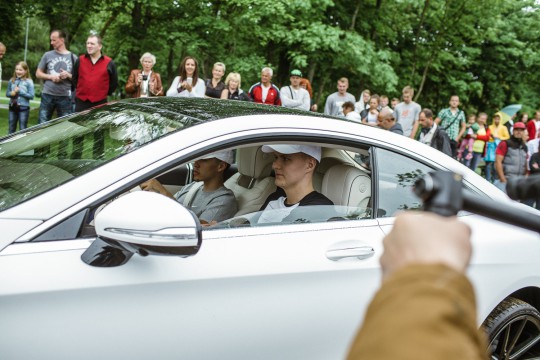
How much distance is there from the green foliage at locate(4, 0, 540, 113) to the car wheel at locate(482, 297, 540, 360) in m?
13.0

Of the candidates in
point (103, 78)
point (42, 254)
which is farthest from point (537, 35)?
point (42, 254)

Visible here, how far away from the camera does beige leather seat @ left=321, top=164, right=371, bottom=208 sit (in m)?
3.09

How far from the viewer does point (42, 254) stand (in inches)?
85.3

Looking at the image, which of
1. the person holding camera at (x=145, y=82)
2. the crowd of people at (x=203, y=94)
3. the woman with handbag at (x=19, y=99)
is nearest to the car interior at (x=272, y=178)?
the crowd of people at (x=203, y=94)

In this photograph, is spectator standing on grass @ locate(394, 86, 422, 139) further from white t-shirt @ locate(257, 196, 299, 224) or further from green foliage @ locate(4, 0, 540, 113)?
white t-shirt @ locate(257, 196, 299, 224)

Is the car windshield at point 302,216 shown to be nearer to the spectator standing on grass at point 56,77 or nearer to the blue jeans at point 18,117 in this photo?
the spectator standing on grass at point 56,77

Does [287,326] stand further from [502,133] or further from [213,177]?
[502,133]

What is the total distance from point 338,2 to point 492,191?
59.6 feet

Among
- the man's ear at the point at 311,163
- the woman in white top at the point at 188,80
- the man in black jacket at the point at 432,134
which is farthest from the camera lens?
the man in black jacket at the point at 432,134

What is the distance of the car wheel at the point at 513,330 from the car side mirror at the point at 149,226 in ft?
5.53

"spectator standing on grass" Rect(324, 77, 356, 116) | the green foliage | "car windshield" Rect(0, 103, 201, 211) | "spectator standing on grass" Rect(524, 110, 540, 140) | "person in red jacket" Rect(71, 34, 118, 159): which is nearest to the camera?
"car windshield" Rect(0, 103, 201, 211)

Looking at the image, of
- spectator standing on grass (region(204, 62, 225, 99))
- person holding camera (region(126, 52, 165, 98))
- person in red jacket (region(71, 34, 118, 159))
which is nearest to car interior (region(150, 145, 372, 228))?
person in red jacket (region(71, 34, 118, 159))

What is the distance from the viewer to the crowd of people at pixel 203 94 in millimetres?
8609

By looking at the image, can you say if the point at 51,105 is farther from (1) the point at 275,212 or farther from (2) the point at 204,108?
(1) the point at 275,212
